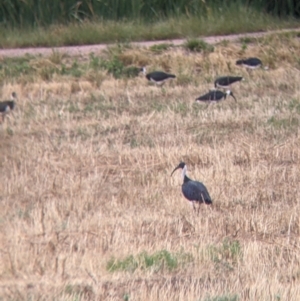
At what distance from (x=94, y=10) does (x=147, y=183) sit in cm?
1169

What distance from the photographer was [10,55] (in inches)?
719

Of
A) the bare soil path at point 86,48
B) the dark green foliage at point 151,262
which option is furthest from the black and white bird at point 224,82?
the dark green foliage at point 151,262

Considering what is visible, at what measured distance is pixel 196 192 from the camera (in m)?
8.58

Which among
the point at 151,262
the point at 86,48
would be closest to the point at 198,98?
the point at 86,48

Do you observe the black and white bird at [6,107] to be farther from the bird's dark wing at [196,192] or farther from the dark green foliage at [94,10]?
the dark green foliage at [94,10]

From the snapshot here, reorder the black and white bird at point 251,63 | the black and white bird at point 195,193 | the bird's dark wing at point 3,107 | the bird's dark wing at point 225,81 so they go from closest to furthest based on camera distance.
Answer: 1. the black and white bird at point 195,193
2. the bird's dark wing at point 3,107
3. the bird's dark wing at point 225,81
4. the black and white bird at point 251,63

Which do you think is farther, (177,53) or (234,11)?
(234,11)

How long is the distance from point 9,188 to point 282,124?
4089 millimetres

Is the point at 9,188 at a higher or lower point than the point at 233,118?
higher

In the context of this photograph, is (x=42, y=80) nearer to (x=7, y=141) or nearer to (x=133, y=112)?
(x=133, y=112)

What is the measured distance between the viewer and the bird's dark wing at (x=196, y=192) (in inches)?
336

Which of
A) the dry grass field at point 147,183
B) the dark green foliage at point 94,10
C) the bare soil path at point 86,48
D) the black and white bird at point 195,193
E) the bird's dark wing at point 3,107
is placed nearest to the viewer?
the dry grass field at point 147,183


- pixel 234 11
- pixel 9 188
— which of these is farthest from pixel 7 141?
pixel 234 11

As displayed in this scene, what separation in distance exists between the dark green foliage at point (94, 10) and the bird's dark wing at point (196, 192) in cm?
1214
